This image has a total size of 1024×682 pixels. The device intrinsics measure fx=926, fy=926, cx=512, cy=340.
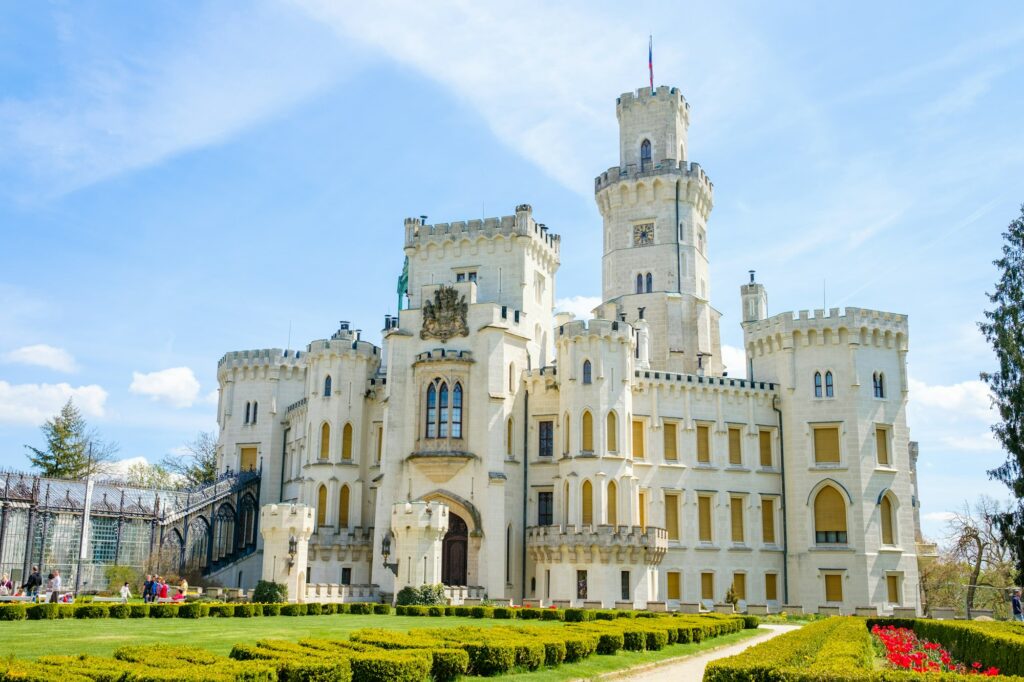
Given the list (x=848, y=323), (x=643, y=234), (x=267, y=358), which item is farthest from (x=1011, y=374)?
(x=267, y=358)

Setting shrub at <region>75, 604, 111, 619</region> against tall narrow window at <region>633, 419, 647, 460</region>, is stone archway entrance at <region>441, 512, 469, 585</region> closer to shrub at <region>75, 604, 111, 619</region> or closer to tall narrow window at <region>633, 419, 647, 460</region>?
tall narrow window at <region>633, 419, 647, 460</region>

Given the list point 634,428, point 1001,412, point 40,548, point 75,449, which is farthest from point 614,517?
point 75,449

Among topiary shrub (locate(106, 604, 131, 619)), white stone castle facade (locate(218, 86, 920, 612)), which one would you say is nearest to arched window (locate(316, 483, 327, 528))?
white stone castle facade (locate(218, 86, 920, 612))

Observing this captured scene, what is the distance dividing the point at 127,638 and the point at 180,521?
3292 centimetres

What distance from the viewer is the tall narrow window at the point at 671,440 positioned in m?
50.3

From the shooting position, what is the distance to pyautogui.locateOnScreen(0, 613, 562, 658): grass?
793 inches

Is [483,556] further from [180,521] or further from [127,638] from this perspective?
[127,638]

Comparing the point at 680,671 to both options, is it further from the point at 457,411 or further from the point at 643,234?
the point at 643,234

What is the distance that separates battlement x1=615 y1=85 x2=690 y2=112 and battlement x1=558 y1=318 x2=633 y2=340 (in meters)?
21.4

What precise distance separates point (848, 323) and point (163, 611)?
3702 cm

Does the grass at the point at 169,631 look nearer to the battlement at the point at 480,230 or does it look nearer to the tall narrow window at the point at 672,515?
the tall narrow window at the point at 672,515

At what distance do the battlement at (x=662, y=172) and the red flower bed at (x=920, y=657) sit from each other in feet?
120

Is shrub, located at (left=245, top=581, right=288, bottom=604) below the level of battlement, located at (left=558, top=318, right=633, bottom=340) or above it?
below

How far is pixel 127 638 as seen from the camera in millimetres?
22125
